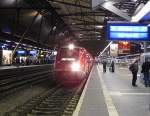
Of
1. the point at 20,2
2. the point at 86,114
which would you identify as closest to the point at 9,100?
the point at 86,114

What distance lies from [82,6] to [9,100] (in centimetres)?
2310

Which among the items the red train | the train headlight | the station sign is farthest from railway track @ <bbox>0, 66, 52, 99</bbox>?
the station sign

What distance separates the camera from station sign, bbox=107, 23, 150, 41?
Answer: 1025 inches

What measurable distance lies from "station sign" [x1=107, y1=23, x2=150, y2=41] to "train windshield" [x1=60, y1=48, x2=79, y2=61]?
4.23 metres

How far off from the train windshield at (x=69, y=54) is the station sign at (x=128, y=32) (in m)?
4.23

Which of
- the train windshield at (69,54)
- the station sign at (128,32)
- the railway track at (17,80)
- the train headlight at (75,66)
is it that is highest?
the station sign at (128,32)

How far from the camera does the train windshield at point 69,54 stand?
30520 millimetres

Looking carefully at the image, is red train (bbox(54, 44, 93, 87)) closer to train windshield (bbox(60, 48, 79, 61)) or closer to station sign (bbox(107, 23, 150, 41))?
train windshield (bbox(60, 48, 79, 61))

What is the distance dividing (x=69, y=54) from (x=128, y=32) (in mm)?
5780

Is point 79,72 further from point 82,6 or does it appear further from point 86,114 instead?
point 86,114

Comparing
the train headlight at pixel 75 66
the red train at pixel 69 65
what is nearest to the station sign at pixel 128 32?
the train headlight at pixel 75 66

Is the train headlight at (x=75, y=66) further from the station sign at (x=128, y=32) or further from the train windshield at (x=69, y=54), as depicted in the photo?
the station sign at (x=128, y=32)

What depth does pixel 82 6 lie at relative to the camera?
1672 inches

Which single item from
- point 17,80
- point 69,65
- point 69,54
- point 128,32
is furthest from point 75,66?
point 17,80
